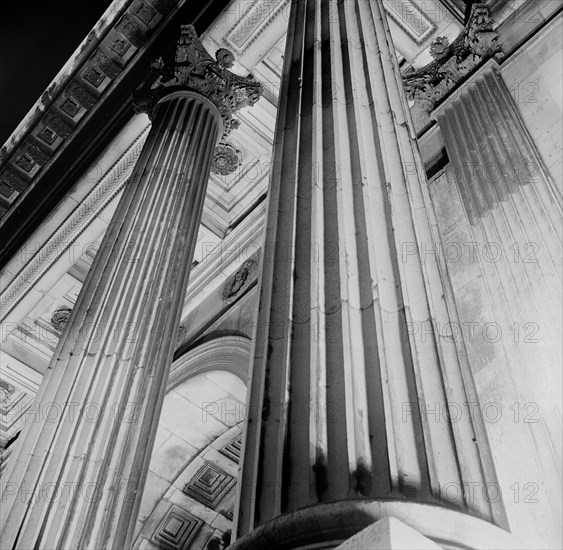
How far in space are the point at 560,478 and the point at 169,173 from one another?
3912 millimetres

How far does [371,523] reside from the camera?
1502mm

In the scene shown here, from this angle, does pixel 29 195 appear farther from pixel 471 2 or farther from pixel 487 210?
pixel 487 210

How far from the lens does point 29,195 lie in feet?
33.9

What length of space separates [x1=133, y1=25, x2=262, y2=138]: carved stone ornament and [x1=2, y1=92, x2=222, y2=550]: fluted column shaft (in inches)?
→ 43.0

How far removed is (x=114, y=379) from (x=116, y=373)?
0.14ft

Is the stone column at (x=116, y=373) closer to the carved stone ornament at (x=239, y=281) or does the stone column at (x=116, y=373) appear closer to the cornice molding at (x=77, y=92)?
the carved stone ornament at (x=239, y=281)

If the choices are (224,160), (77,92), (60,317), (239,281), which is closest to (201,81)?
(224,160)

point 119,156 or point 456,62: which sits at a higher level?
point 456,62

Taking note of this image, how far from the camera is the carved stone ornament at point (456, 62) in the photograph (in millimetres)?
6168

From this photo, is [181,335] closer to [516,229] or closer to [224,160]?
[224,160]

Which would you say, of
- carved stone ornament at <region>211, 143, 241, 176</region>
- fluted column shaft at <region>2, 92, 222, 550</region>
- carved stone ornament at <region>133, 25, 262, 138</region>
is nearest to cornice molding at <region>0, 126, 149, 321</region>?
carved stone ornament at <region>211, 143, 241, 176</region>

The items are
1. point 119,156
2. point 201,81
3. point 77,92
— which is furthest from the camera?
point 77,92

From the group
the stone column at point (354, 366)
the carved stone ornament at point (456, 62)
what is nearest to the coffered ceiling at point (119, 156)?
the carved stone ornament at point (456, 62)

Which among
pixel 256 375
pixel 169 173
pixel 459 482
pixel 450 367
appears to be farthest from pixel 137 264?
pixel 459 482
